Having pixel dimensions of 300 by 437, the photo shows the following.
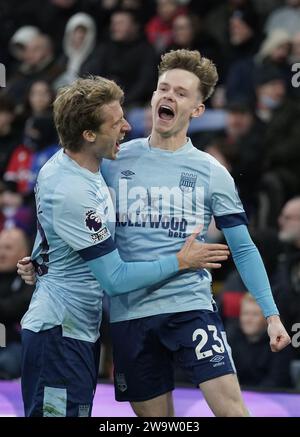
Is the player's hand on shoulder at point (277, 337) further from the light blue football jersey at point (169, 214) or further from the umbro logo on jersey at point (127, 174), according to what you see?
the umbro logo on jersey at point (127, 174)

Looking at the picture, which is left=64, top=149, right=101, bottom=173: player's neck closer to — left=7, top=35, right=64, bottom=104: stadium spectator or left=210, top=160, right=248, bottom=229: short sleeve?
left=210, top=160, right=248, bottom=229: short sleeve

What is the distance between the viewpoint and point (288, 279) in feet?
28.4

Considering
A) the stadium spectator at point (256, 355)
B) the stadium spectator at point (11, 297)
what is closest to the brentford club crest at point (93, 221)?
the stadium spectator at point (256, 355)

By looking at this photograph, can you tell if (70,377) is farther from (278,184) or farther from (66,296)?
(278,184)

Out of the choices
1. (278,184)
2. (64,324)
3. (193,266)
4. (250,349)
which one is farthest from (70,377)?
(278,184)

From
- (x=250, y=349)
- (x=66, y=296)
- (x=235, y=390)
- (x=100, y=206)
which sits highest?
(x=100, y=206)

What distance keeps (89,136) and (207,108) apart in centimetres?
601

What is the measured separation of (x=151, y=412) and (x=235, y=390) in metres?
0.48

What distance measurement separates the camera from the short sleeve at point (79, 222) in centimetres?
542

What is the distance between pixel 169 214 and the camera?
5.76m

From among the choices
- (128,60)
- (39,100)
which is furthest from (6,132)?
(128,60)

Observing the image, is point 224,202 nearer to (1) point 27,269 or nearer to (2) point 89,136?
(2) point 89,136

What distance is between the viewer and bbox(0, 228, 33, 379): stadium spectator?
887 centimetres

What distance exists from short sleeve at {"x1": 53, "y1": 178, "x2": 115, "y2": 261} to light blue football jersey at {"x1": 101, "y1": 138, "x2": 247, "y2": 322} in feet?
1.24
